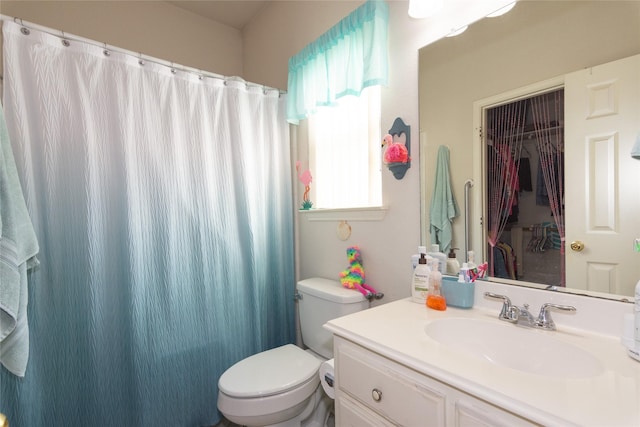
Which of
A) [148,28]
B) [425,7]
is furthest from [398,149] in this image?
[148,28]

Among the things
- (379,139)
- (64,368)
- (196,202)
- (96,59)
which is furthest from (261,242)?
(96,59)

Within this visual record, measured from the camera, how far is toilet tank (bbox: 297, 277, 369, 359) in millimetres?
1398

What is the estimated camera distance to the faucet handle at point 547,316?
87 centimetres

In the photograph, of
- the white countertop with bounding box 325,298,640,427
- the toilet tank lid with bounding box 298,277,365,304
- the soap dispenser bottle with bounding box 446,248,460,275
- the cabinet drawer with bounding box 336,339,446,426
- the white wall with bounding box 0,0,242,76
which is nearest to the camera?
the white countertop with bounding box 325,298,640,427

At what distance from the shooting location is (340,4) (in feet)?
5.14

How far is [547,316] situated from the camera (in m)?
0.88

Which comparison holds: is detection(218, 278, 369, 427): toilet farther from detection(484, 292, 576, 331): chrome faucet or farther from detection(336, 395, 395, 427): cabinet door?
detection(484, 292, 576, 331): chrome faucet

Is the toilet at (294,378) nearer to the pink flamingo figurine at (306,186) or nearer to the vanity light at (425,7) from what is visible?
the pink flamingo figurine at (306,186)

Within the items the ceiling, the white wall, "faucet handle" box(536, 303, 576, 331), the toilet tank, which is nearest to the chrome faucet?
"faucet handle" box(536, 303, 576, 331)

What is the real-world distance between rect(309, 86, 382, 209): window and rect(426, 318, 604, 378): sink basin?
2.37ft

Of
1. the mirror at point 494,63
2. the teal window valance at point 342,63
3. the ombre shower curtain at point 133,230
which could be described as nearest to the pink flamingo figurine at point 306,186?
the ombre shower curtain at point 133,230

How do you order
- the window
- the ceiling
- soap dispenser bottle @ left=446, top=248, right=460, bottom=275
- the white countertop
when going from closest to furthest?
the white countertop, soap dispenser bottle @ left=446, top=248, right=460, bottom=275, the window, the ceiling

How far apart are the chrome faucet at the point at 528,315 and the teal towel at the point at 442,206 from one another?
11.9 inches

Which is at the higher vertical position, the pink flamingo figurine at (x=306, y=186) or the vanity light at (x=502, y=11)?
the vanity light at (x=502, y=11)
